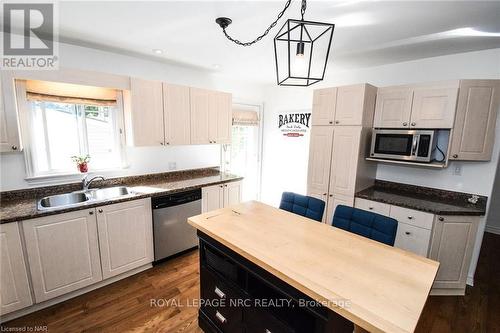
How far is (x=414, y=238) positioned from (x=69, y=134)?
151 inches

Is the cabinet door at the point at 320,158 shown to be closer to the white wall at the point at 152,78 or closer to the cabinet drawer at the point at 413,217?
the cabinet drawer at the point at 413,217

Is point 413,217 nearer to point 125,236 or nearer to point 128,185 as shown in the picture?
point 125,236

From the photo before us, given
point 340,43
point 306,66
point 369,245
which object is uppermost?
point 340,43

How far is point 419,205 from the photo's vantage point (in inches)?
91.2

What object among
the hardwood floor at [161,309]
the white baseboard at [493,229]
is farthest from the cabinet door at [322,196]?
the white baseboard at [493,229]

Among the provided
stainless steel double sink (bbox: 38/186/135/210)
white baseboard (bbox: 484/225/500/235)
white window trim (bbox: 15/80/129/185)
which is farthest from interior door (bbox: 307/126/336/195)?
white baseboard (bbox: 484/225/500/235)

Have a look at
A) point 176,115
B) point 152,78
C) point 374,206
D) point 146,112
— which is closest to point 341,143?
point 374,206

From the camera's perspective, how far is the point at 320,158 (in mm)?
2949

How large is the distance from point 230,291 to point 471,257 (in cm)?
249

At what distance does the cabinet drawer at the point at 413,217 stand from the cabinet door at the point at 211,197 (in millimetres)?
2054

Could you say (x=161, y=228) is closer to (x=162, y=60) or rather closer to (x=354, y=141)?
(x=162, y=60)

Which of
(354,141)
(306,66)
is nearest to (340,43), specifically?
(354,141)

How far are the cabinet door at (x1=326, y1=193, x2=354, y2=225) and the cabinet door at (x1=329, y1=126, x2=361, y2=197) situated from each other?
49 millimetres

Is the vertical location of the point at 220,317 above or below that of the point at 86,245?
below
